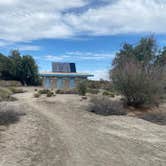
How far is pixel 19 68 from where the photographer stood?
149ft

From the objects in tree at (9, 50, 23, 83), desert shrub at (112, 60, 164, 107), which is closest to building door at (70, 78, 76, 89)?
tree at (9, 50, 23, 83)

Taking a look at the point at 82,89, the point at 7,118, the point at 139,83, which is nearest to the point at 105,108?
the point at 139,83

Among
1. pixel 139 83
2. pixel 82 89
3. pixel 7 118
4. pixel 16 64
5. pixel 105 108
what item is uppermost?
pixel 16 64

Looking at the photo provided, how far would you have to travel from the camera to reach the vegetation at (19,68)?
45.4 metres

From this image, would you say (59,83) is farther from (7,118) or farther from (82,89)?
(7,118)

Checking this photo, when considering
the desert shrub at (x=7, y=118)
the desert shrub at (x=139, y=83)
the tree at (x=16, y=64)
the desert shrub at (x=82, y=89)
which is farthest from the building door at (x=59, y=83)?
the desert shrub at (x=7, y=118)

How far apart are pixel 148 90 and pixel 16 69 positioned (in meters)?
30.7

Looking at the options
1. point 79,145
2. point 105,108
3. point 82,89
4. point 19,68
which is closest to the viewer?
point 79,145

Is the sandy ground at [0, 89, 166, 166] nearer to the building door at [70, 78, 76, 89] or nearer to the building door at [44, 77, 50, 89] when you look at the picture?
the building door at [70, 78, 76, 89]

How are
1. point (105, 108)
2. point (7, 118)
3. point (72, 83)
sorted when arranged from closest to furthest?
1. point (7, 118)
2. point (105, 108)
3. point (72, 83)

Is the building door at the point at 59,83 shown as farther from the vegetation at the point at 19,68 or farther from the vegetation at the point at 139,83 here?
the vegetation at the point at 139,83

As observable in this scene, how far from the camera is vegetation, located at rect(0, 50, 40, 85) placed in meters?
45.4

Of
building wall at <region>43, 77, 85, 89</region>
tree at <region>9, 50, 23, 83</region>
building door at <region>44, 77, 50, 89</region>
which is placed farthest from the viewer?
tree at <region>9, 50, 23, 83</region>

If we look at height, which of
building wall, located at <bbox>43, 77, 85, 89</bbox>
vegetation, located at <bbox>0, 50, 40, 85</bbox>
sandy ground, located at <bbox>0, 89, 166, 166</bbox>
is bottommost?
sandy ground, located at <bbox>0, 89, 166, 166</bbox>
